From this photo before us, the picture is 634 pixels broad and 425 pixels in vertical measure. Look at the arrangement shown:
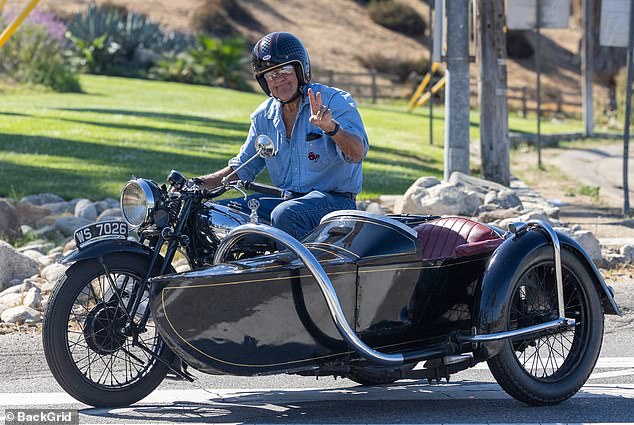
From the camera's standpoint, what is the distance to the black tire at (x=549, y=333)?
19.0 feet

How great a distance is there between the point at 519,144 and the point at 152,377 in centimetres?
2029

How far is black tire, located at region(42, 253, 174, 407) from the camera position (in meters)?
5.50

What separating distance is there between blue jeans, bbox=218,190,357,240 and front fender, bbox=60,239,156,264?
20.5 inches

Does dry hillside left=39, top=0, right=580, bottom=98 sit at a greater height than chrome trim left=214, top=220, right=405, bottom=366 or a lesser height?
greater

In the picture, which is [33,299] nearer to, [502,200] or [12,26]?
[502,200]

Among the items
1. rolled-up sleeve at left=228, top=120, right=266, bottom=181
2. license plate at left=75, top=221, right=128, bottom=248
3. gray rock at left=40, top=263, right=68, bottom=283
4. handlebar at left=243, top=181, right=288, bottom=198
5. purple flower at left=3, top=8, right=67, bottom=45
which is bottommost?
gray rock at left=40, top=263, right=68, bottom=283

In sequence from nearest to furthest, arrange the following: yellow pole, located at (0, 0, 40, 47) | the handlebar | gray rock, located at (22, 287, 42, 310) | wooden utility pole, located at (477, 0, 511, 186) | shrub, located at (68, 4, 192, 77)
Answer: the handlebar < gray rock, located at (22, 287, 42, 310) < wooden utility pole, located at (477, 0, 511, 186) < yellow pole, located at (0, 0, 40, 47) < shrub, located at (68, 4, 192, 77)

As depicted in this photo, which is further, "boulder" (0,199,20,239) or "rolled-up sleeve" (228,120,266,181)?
"boulder" (0,199,20,239)

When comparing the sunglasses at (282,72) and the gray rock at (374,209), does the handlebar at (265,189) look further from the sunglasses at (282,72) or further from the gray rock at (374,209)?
the gray rock at (374,209)

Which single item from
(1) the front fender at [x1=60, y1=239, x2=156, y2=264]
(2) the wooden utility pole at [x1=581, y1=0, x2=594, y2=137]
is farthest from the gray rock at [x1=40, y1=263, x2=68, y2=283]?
(2) the wooden utility pole at [x1=581, y1=0, x2=594, y2=137]

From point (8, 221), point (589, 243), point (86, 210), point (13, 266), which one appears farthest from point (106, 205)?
point (589, 243)

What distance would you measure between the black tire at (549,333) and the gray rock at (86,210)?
21.4 feet

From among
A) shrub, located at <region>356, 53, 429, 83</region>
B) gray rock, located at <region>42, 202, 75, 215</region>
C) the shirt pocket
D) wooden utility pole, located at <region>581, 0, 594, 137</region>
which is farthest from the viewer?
shrub, located at <region>356, 53, 429, 83</region>
